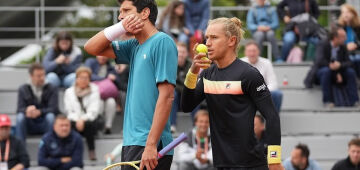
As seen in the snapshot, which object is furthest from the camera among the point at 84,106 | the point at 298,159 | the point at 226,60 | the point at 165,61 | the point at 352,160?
the point at 84,106

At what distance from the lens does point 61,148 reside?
41.3ft

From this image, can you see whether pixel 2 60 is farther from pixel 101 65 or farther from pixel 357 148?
pixel 357 148

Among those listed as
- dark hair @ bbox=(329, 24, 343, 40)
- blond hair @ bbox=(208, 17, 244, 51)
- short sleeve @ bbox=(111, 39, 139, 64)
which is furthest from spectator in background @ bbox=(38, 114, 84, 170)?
blond hair @ bbox=(208, 17, 244, 51)

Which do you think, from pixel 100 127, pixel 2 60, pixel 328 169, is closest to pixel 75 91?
pixel 100 127

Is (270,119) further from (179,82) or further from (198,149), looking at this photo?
(179,82)

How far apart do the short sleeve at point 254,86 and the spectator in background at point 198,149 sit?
530 cm

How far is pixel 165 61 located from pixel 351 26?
988 cm

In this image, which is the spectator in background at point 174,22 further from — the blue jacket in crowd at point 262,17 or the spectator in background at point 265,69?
the spectator in background at point 265,69

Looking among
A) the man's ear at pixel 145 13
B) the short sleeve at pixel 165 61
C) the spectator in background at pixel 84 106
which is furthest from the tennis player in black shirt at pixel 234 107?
the spectator in background at pixel 84 106

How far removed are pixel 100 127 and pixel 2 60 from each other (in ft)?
18.5

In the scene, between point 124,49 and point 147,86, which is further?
point 124,49

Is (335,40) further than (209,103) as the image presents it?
Yes

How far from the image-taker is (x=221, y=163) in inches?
273

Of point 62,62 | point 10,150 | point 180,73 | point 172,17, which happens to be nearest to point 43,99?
point 62,62
